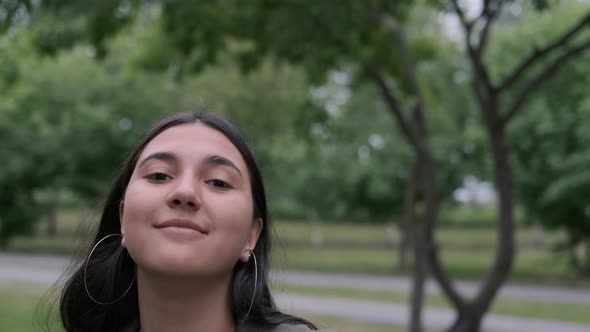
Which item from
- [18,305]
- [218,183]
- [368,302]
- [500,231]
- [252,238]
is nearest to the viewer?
[218,183]

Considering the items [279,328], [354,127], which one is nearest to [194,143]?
[279,328]

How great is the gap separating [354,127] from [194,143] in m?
20.2

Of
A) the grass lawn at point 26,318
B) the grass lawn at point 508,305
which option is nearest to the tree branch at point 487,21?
the grass lawn at point 26,318

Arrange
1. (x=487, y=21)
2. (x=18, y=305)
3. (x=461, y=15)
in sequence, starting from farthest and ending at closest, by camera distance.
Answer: (x=18, y=305)
(x=487, y=21)
(x=461, y=15)

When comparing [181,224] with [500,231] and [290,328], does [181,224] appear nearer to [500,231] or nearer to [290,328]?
[290,328]

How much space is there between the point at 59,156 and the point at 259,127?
9514 millimetres

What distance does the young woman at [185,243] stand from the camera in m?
1.61

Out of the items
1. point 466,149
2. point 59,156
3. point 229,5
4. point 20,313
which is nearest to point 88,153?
point 59,156

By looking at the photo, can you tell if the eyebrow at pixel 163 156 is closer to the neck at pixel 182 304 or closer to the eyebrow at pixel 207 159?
the eyebrow at pixel 207 159

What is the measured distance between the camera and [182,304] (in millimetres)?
1681

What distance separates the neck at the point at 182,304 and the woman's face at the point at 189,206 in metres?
0.04

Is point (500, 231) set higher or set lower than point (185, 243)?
higher

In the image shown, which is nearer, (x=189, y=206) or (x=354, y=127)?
(x=189, y=206)

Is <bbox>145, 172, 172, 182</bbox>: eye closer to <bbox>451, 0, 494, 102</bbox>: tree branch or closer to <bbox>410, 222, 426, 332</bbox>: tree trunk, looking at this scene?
<bbox>451, 0, 494, 102</bbox>: tree branch
